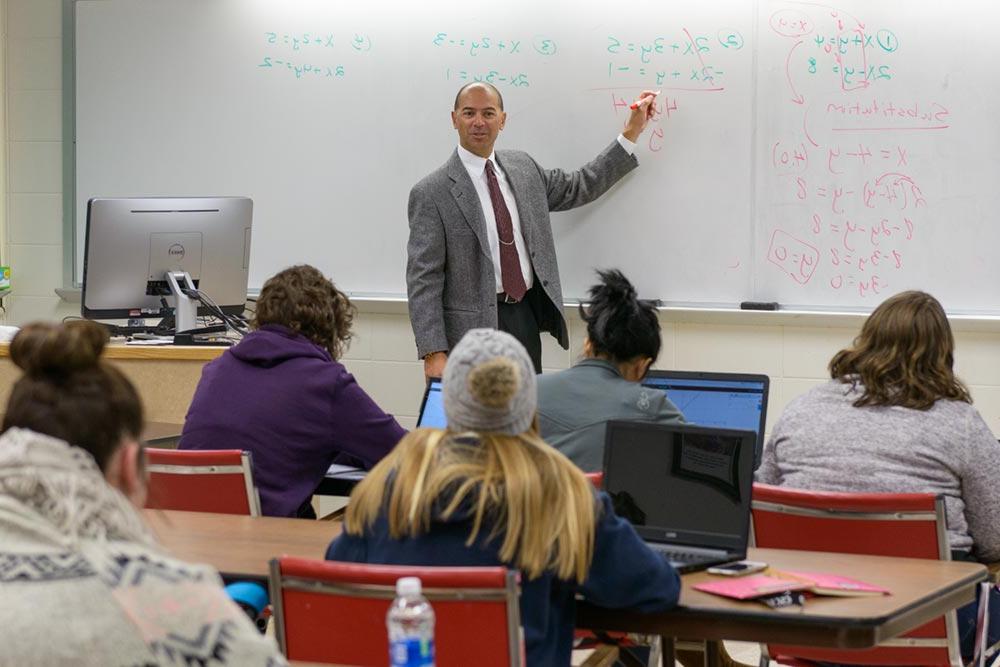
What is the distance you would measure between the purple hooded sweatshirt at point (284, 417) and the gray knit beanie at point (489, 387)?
134 centimetres

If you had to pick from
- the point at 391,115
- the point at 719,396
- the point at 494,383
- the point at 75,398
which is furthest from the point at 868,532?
the point at 391,115

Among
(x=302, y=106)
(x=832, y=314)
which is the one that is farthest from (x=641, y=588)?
(x=302, y=106)

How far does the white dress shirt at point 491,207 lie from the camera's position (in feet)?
15.9

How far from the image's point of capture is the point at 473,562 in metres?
2.11

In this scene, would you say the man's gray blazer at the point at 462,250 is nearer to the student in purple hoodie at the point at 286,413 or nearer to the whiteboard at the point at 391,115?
the whiteboard at the point at 391,115

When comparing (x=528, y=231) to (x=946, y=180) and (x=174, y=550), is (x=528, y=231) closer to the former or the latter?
(x=946, y=180)

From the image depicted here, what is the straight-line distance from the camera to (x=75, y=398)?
1.45 meters

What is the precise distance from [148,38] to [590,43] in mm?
1872

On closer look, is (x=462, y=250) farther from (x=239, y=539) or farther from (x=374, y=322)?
(x=239, y=539)

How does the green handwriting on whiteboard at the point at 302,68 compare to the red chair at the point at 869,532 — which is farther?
the green handwriting on whiteboard at the point at 302,68

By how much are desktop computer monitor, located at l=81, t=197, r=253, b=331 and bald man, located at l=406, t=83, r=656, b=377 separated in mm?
677

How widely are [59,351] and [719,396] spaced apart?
7.37 feet

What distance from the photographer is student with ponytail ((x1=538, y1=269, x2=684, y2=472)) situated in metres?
3.07

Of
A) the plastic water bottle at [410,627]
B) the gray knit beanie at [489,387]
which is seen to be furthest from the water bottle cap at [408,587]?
the gray knit beanie at [489,387]
